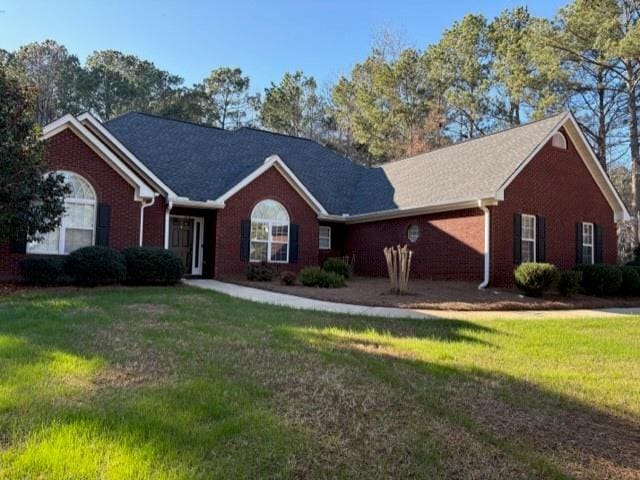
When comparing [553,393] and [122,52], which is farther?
[122,52]

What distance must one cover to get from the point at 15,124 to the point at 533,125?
15194 mm

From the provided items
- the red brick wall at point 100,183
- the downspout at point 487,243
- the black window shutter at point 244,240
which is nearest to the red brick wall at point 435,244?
the downspout at point 487,243

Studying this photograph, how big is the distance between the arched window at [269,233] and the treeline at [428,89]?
11.7m

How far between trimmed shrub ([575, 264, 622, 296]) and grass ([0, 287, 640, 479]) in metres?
7.65

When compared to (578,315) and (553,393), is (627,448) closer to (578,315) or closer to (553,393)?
(553,393)

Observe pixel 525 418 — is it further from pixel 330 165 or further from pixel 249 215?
pixel 330 165

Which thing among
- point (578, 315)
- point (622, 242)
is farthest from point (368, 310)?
point (622, 242)

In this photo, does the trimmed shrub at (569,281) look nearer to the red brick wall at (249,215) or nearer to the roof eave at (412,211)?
the roof eave at (412,211)

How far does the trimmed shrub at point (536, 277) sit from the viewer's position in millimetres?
12766

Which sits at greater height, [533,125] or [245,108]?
[245,108]

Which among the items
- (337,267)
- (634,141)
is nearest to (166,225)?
(337,267)

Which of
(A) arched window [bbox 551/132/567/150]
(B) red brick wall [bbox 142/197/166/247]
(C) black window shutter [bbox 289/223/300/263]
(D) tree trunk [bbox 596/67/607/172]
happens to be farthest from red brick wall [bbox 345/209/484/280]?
(D) tree trunk [bbox 596/67/607/172]

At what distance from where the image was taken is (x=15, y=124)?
1062 cm

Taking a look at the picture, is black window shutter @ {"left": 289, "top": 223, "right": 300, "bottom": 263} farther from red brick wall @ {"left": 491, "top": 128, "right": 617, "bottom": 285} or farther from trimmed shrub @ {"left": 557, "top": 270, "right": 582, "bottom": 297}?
trimmed shrub @ {"left": 557, "top": 270, "right": 582, "bottom": 297}
